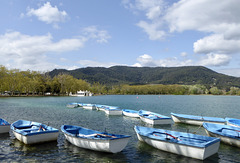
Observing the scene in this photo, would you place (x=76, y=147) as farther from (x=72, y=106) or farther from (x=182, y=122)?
(x=72, y=106)

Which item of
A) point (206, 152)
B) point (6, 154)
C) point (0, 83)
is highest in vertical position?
point (0, 83)

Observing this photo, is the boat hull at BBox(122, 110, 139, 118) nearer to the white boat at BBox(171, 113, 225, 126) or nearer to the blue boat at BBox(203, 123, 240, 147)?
the white boat at BBox(171, 113, 225, 126)

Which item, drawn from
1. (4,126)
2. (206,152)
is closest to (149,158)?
(206,152)

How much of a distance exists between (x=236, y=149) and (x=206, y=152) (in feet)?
19.0

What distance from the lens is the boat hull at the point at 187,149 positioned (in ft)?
44.0

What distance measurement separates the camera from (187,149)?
46.0ft

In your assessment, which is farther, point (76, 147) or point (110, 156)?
point (76, 147)

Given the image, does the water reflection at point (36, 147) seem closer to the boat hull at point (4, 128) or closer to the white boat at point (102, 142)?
the white boat at point (102, 142)

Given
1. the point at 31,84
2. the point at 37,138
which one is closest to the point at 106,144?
the point at 37,138

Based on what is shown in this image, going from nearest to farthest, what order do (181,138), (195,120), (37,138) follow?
(181,138) < (37,138) < (195,120)

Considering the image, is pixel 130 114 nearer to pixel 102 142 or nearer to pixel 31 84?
pixel 102 142

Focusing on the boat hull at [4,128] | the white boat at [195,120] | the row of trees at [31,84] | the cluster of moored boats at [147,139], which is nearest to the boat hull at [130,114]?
the white boat at [195,120]

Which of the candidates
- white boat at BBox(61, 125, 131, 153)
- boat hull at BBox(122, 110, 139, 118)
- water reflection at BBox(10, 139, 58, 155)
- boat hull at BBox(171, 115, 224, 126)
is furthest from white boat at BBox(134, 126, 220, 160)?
boat hull at BBox(122, 110, 139, 118)

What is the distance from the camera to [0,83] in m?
114
